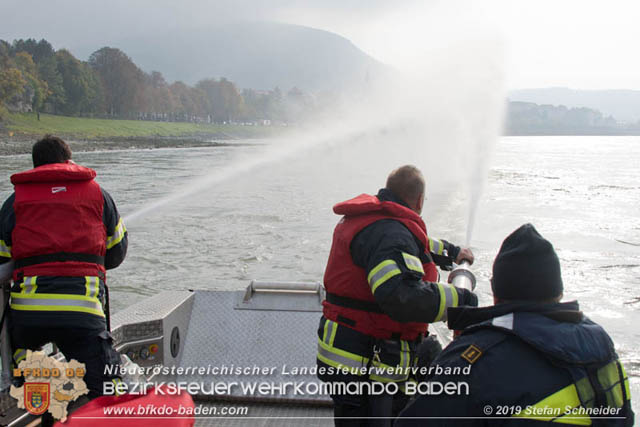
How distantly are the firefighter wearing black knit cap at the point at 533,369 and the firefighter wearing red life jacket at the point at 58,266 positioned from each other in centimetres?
191

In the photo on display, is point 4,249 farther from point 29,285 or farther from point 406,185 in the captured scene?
point 406,185

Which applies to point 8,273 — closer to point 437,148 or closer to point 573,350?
point 573,350

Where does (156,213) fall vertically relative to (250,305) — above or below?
below

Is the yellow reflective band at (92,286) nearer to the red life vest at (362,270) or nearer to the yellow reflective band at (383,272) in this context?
the red life vest at (362,270)

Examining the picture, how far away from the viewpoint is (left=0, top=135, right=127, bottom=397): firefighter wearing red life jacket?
293cm

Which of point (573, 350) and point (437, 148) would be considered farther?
point (437, 148)

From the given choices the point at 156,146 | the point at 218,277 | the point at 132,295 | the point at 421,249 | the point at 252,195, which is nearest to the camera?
the point at 421,249

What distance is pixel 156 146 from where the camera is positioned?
69.2 meters

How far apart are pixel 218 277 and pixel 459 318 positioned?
32.7ft

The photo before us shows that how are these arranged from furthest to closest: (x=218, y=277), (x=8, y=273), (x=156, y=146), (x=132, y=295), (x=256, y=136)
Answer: (x=256, y=136) → (x=156, y=146) → (x=218, y=277) → (x=132, y=295) → (x=8, y=273)

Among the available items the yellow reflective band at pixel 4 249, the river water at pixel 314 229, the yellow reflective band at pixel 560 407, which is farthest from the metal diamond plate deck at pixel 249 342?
the river water at pixel 314 229

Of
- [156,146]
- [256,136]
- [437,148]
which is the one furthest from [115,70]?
[437,148]

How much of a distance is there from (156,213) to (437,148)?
32.0ft

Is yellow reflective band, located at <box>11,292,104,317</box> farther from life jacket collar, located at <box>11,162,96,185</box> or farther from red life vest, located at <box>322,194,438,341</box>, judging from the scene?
red life vest, located at <box>322,194,438,341</box>
